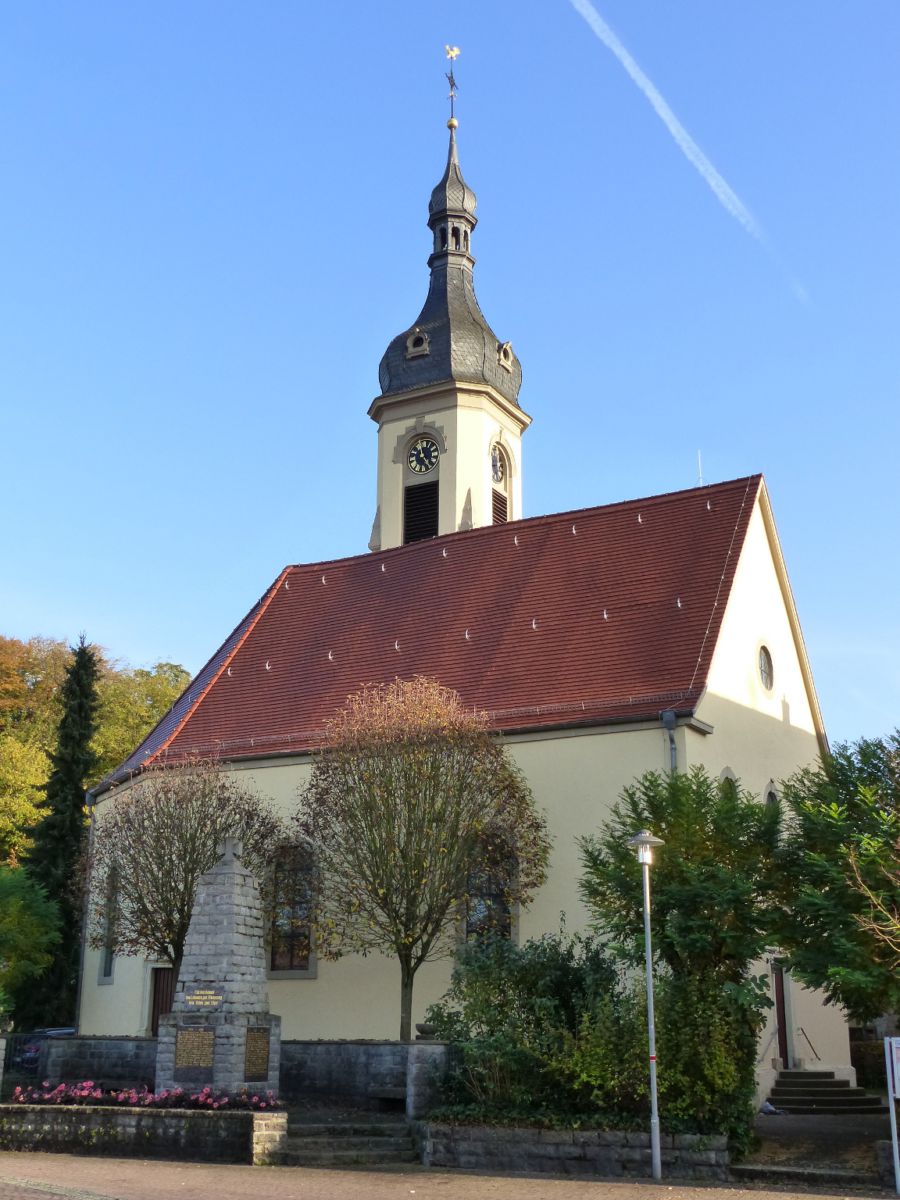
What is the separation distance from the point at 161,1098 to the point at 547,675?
9922 millimetres

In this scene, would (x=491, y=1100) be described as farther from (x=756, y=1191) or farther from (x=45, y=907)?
(x=45, y=907)

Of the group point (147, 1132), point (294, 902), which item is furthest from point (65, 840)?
point (147, 1132)

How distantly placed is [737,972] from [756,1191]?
10.8ft

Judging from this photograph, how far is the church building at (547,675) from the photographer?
70.5 ft

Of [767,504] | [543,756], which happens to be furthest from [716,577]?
[543,756]

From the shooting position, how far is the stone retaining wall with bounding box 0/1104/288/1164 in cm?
1543

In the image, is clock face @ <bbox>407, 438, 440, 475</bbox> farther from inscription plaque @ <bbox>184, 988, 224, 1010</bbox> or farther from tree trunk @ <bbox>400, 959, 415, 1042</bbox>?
inscription plaque @ <bbox>184, 988, 224, 1010</bbox>

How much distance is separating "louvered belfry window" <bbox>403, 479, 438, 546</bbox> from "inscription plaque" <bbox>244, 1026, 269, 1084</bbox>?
1925 cm

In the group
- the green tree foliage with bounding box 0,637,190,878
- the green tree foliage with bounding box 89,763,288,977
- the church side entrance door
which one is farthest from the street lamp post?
the green tree foliage with bounding box 0,637,190,878

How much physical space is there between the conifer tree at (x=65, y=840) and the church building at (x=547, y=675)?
23.5 ft

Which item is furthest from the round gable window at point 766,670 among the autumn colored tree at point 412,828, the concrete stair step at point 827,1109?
the concrete stair step at point 827,1109

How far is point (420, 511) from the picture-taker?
3584cm

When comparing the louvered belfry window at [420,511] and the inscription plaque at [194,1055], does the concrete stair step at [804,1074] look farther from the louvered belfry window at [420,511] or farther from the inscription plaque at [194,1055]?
the louvered belfry window at [420,511]

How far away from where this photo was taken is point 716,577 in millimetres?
23188
